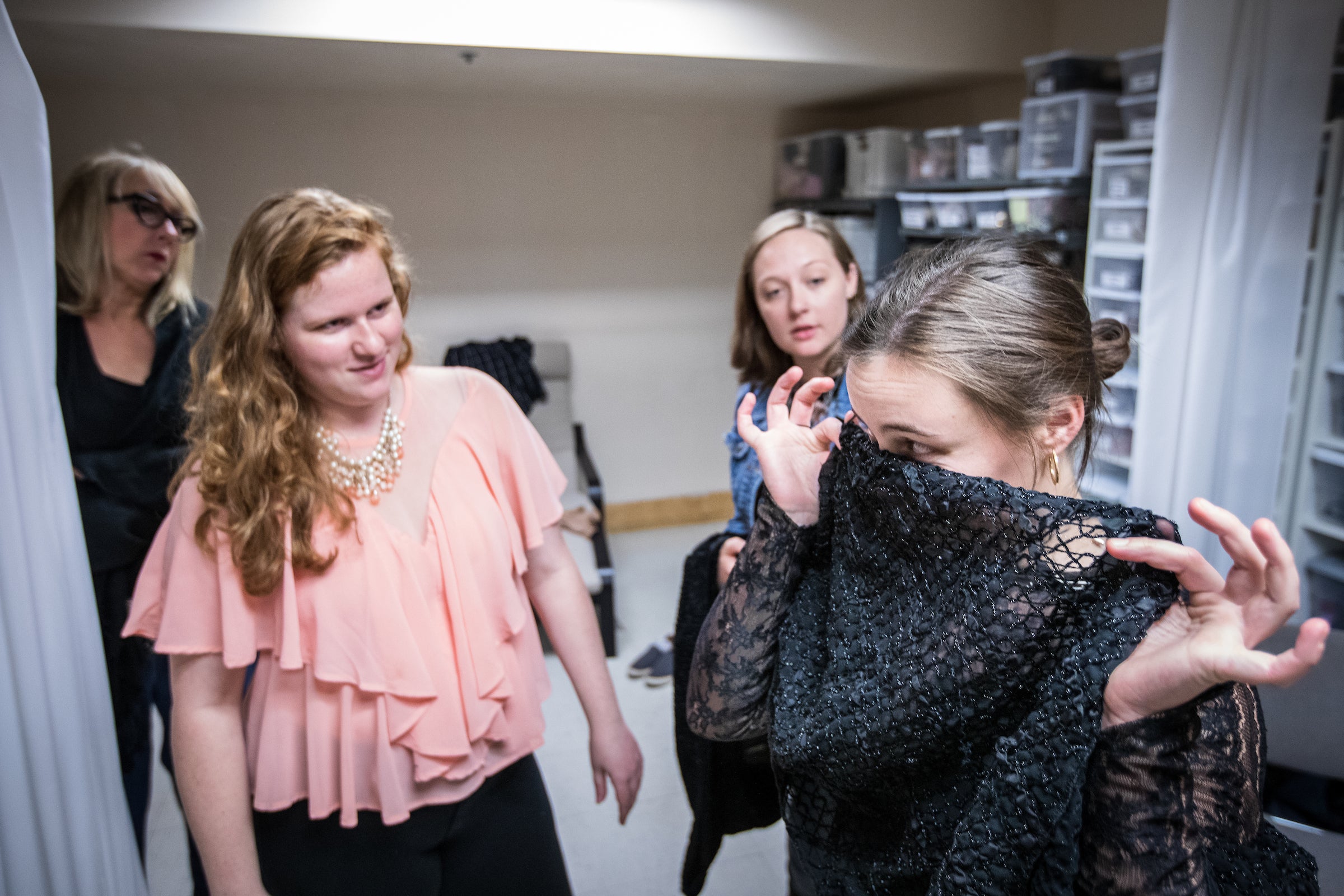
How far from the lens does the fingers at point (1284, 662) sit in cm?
57

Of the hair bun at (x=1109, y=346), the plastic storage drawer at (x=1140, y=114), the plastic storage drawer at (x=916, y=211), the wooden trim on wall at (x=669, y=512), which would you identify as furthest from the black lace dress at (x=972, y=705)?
the wooden trim on wall at (x=669, y=512)

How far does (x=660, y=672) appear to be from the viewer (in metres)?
3.23

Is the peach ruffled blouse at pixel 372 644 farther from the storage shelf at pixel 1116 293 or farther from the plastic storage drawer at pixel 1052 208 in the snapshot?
the plastic storage drawer at pixel 1052 208

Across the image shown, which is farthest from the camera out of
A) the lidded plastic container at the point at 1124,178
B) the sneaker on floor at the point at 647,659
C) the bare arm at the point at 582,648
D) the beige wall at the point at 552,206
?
the beige wall at the point at 552,206

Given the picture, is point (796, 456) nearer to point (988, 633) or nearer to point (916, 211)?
point (988, 633)

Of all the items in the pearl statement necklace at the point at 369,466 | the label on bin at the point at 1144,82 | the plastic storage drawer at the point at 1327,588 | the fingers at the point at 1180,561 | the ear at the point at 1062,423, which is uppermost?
the label on bin at the point at 1144,82

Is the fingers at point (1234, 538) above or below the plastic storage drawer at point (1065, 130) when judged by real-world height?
below

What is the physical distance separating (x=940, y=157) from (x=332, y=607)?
2.94 metres

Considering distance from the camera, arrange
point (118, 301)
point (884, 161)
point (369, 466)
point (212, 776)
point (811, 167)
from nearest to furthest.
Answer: point (212, 776) < point (369, 466) < point (118, 301) < point (884, 161) < point (811, 167)

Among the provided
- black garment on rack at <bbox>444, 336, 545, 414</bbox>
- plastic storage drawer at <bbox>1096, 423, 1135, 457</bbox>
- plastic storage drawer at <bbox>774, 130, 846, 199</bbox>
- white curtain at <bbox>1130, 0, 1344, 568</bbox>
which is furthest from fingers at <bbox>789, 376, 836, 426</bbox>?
plastic storage drawer at <bbox>774, 130, 846, 199</bbox>

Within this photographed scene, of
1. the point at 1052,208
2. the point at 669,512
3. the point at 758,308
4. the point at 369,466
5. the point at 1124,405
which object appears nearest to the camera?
the point at 369,466

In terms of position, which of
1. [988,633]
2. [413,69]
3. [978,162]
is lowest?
[988,633]

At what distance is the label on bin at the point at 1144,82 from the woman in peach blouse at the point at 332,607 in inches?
85.3

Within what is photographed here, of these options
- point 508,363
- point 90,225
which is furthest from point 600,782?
point 508,363
